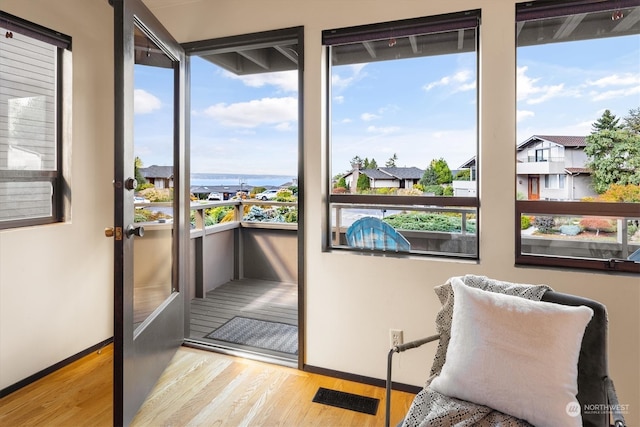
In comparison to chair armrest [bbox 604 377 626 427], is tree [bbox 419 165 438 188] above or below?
above

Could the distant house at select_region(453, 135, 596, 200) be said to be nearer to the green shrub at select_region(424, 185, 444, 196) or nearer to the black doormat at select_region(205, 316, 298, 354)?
the green shrub at select_region(424, 185, 444, 196)

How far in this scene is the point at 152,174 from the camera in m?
2.26

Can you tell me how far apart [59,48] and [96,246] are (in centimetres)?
134

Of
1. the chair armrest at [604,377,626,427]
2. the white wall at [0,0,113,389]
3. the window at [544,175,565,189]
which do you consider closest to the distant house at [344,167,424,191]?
the window at [544,175,565,189]

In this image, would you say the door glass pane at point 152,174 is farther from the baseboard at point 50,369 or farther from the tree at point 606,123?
the tree at point 606,123

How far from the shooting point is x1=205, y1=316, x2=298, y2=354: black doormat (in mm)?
2791

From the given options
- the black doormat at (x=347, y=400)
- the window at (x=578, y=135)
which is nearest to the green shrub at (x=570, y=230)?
the window at (x=578, y=135)

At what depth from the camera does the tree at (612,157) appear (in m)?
1.81

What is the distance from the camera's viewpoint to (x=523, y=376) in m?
1.22

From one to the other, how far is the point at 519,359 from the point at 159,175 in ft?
7.04

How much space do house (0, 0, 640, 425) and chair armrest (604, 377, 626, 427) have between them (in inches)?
26.8

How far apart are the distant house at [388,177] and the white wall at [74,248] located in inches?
71.3

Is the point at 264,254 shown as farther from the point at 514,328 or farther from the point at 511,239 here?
the point at 514,328

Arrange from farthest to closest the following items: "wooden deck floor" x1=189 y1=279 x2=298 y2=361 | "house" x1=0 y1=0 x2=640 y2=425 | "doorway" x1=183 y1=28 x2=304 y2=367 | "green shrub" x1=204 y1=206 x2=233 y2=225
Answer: "green shrub" x1=204 y1=206 x2=233 y2=225, "doorway" x1=183 y1=28 x2=304 y2=367, "wooden deck floor" x1=189 y1=279 x2=298 y2=361, "house" x1=0 y1=0 x2=640 y2=425
